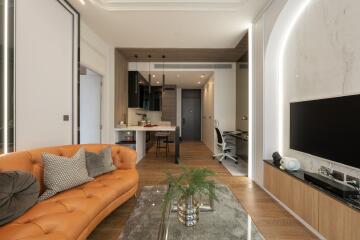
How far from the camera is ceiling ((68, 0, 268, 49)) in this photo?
309 centimetres

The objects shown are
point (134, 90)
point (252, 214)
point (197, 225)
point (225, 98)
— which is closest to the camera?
point (197, 225)

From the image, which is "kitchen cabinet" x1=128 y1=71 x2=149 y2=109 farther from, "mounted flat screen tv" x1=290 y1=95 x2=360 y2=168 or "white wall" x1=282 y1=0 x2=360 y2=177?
"mounted flat screen tv" x1=290 y1=95 x2=360 y2=168

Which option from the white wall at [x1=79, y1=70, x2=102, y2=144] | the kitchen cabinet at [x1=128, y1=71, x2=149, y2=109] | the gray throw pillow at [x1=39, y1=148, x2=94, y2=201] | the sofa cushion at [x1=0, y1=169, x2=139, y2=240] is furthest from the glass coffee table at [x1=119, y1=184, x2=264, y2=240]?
the kitchen cabinet at [x1=128, y1=71, x2=149, y2=109]

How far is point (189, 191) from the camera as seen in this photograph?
5.08 feet

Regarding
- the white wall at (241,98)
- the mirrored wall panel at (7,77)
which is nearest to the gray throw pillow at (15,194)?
the mirrored wall panel at (7,77)

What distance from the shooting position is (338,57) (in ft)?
6.42

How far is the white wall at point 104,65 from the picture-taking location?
Result: 12.2 ft

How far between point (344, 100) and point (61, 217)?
2.63m

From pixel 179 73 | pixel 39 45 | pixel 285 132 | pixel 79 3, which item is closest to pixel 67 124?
pixel 39 45

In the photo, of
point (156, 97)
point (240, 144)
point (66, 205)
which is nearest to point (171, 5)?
point (66, 205)

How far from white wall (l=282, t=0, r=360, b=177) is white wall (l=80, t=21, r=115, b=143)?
3462mm

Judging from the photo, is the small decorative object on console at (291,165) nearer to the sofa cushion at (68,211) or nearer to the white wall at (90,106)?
the sofa cushion at (68,211)

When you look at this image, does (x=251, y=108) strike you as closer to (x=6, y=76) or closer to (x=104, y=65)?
(x=104, y=65)

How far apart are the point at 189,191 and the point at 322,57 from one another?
207 cm
